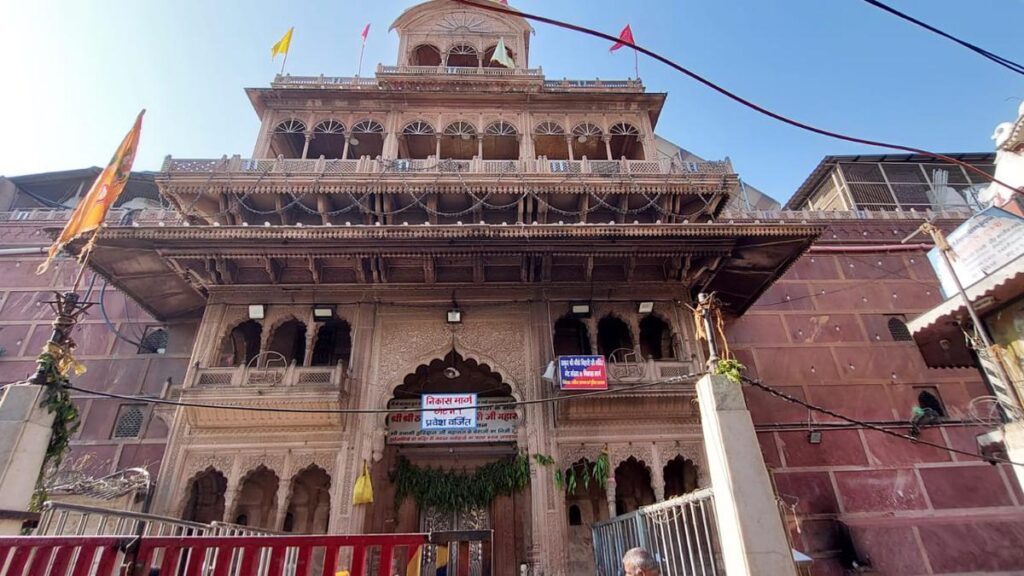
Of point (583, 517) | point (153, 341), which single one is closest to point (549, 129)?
point (583, 517)

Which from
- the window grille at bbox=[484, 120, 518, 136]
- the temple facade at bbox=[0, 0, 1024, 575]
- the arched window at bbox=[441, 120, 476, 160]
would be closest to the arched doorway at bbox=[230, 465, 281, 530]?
the temple facade at bbox=[0, 0, 1024, 575]

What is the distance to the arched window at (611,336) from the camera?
40.1ft

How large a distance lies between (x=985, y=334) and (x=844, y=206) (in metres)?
10.8

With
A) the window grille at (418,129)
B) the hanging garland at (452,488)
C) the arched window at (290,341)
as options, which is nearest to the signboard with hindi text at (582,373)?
the hanging garland at (452,488)

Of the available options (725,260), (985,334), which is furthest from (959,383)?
(725,260)

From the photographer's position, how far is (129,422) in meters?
12.2

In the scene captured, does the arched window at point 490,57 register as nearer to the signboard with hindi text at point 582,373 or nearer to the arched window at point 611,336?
the arched window at point 611,336

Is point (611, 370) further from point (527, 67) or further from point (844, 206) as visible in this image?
point (844, 206)

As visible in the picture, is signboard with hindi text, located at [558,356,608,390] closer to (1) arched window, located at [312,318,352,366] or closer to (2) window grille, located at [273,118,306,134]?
(1) arched window, located at [312,318,352,366]

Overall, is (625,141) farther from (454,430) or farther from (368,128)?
(454,430)

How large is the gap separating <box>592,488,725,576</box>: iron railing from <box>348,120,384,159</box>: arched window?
11.9 metres

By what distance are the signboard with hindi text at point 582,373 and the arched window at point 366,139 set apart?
29.2 ft

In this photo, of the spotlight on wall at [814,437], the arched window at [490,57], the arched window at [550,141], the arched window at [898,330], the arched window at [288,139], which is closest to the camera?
the spotlight on wall at [814,437]

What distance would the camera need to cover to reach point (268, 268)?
34.8 feet
